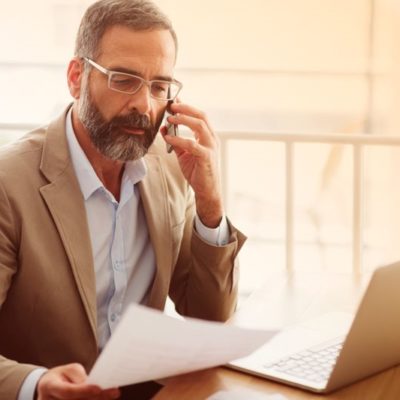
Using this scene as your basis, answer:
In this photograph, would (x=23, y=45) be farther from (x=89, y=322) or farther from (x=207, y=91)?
(x=89, y=322)

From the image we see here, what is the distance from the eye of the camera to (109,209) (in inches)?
64.2

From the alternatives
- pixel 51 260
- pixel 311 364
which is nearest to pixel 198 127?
pixel 51 260

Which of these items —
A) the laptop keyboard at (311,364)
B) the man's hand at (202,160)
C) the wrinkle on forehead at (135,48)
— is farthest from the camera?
the man's hand at (202,160)

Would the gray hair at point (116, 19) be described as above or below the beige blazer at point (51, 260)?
above

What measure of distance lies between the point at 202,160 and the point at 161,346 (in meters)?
0.73

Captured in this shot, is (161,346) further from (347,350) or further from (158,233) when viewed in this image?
(158,233)

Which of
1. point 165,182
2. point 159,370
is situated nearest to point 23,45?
point 165,182

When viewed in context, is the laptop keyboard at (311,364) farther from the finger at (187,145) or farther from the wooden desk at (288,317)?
the finger at (187,145)

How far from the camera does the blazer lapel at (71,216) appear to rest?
1.49 metres

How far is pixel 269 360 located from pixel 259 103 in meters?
4.31

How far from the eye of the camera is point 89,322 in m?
1.50

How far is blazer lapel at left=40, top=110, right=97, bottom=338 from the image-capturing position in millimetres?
1489

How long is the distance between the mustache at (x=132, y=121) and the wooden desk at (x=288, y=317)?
15.2 inches

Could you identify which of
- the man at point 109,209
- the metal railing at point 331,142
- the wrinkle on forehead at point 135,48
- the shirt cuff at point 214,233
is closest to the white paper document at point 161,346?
the man at point 109,209
